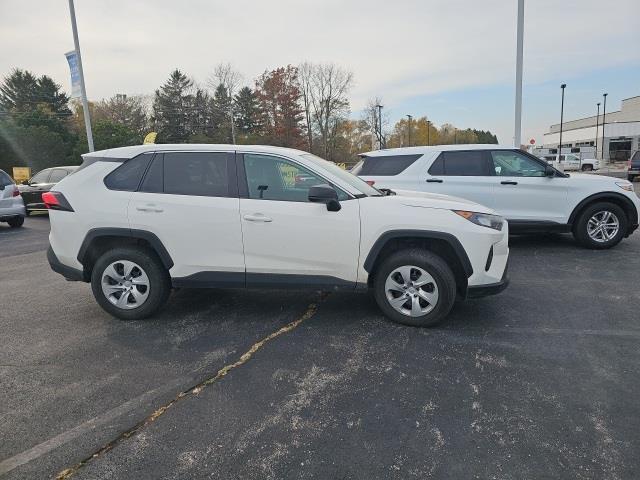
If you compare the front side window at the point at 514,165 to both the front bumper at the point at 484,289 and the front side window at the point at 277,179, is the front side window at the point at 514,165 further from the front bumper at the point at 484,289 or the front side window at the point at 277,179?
the front side window at the point at 277,179

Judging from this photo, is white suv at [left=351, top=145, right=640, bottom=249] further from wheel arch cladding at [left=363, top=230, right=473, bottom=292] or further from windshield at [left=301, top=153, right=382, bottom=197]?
wheel arch cladding at [left=363, top=230, right=473, bottom=292]

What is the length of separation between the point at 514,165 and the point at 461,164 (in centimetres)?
87

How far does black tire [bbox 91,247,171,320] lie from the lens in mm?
4465

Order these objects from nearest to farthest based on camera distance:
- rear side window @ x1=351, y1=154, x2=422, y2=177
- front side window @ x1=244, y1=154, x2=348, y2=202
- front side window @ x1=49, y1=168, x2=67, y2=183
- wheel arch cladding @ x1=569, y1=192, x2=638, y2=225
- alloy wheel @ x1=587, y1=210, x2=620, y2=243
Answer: front side window @ x1=244, y1=154, x2=348, y2=202 → wheel arch cladding @ x1=569, y1=192, x2=638, y2=225 → alloy wheel @ x1=587, y1=210, x2=620, y2=243 → rear side window @ x1=351, y1=154, x2=422, y2=177 → front side window @ x1=49, y1=168, x2=67, y2=183

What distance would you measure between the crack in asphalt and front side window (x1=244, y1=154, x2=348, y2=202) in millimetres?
1265

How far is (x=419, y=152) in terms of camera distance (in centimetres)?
794

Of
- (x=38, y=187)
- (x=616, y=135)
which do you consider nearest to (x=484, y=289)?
(x=38, y=187)

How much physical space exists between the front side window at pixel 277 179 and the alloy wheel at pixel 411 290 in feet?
3.03

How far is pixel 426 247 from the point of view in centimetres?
432

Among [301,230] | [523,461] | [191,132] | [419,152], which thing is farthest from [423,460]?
[191,132]

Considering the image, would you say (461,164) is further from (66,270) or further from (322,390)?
(66,270)

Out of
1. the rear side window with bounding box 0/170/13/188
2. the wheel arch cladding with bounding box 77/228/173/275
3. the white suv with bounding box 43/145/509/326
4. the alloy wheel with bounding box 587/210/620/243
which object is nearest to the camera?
the white suv with bounding box 43/145/509/326

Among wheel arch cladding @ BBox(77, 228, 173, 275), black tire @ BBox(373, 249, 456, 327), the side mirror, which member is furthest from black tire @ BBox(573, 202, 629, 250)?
wheel arch cladding @ BBox(77, 228, 173, 275)

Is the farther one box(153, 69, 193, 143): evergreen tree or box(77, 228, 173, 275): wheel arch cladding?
box(153, 69, 193, 143): evergreen tree
